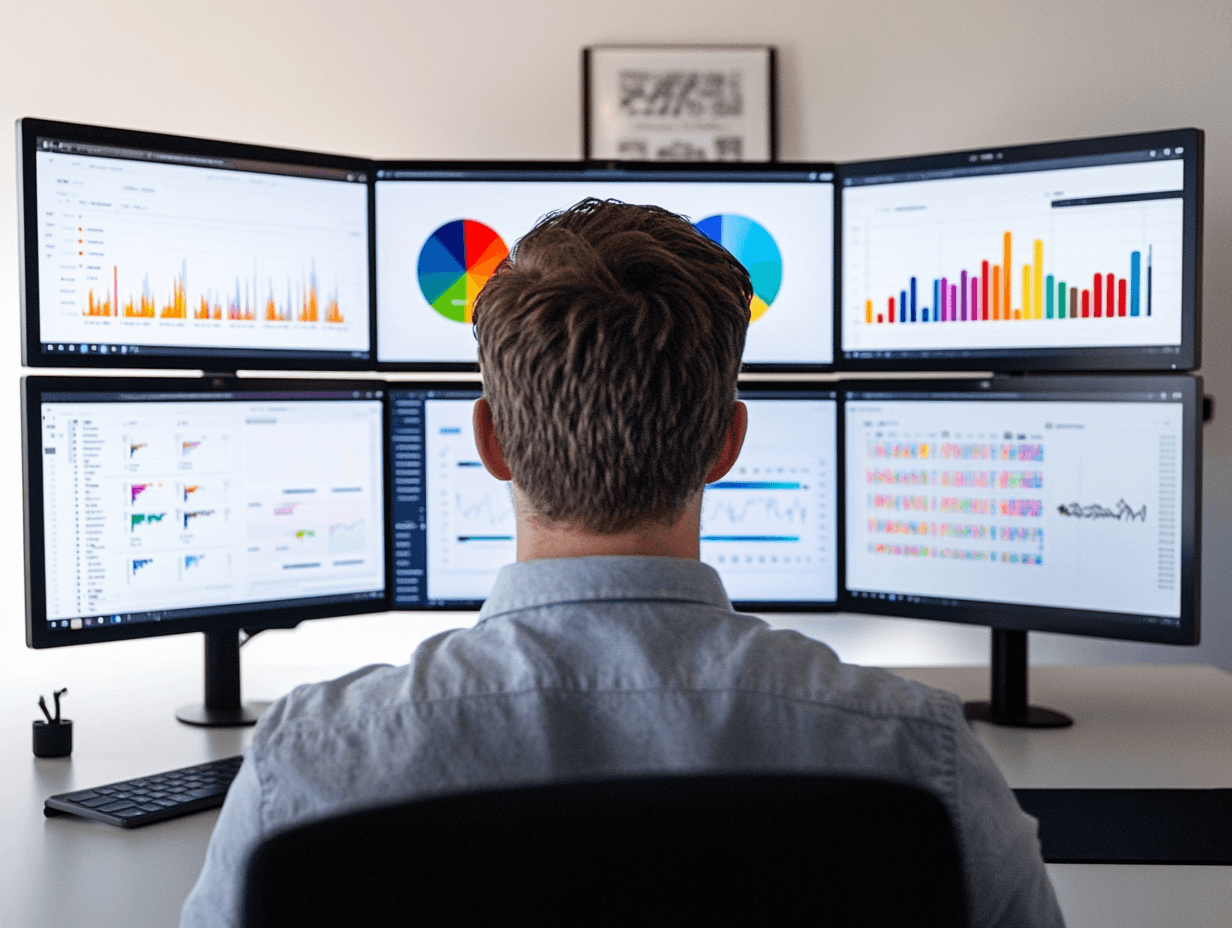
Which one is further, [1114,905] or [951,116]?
[951,116]

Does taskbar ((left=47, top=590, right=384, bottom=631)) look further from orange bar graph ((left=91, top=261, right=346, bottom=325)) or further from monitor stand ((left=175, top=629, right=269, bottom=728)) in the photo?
orange bar graph ((left=91, top=261, right=346, bottom=325))

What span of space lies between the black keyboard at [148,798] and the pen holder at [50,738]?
0.54ft

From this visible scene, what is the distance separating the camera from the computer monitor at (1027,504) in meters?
1.45

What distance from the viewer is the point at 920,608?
1.60 meters

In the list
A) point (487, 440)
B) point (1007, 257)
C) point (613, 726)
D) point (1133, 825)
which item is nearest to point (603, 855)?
point (613, 726)

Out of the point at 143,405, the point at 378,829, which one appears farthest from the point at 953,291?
the point at 378,829

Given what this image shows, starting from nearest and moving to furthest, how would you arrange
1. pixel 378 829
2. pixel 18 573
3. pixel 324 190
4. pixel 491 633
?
1. pixel 378 829
2. pixel 491 633
3. pixel 324 190
4. pixel 18 573

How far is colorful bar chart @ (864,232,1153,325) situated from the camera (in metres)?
1.50

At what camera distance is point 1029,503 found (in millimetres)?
1529

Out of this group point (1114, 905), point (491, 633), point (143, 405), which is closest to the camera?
point (491, 633)

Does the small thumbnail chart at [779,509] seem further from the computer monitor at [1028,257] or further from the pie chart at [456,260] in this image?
the pie chart at [456,260]

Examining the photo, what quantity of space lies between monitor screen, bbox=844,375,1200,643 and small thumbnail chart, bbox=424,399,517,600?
51 centimetres

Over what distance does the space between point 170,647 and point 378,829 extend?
1907mm

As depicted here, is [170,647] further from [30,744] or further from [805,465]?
[805,465]
